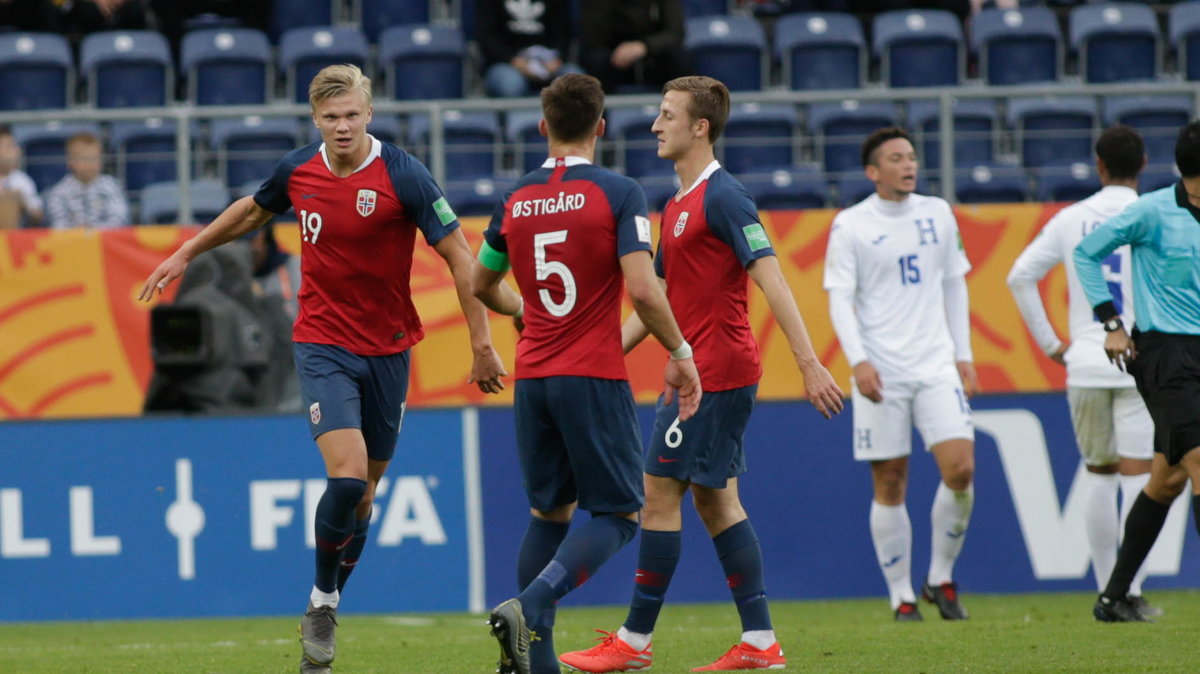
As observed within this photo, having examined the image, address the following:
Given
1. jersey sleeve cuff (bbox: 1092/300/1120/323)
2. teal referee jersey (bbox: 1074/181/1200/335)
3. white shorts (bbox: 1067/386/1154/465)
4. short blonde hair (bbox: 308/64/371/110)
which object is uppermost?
short blonde hair (bbox: 308/64/371/110)

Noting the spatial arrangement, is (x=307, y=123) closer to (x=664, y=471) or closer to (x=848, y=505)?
(x=848, y=505)

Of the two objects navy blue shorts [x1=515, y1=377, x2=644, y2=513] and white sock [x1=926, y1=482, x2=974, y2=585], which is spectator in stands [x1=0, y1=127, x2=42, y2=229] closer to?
white sock [x1=926, y1=482, x2=974, y2=585]

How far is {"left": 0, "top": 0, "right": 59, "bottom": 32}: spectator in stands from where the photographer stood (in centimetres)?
1616

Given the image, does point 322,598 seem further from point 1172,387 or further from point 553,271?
point 1172,387

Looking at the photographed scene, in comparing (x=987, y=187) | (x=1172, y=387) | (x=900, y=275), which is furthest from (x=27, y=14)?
(x=1172, y=387)

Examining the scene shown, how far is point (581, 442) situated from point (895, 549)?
149 inches

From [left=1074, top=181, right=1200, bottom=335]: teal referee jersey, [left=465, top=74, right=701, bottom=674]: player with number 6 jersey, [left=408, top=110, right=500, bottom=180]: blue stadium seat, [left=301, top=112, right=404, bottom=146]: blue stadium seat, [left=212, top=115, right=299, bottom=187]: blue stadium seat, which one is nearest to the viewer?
[left=465, top=74, right=701, bottom=674]: player with number 6 jersey

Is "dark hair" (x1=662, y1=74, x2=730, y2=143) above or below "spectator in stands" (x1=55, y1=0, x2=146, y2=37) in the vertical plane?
below

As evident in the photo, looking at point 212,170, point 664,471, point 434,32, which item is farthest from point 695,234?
point 434,32

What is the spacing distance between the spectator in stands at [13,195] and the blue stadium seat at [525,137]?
3829 mm

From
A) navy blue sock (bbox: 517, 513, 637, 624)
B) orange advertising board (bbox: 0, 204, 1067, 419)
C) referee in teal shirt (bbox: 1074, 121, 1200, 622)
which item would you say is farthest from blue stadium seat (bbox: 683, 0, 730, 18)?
navy blue sock (bbox: 517, 513, 637, 624)

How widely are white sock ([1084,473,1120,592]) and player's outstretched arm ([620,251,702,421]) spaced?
4.21 m

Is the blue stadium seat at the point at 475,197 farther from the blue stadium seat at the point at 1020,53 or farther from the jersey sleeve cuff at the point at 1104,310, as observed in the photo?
the jersey sleeve cuff at the point at 1104,310

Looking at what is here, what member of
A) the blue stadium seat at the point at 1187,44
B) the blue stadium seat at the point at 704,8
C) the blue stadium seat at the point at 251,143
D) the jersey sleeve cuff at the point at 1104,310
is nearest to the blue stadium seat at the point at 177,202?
the blue stadium seat at the point at 251,143
